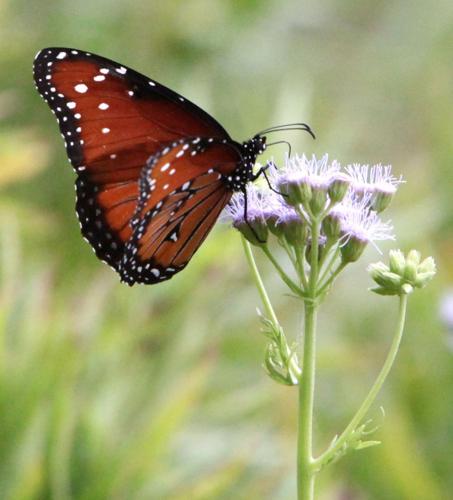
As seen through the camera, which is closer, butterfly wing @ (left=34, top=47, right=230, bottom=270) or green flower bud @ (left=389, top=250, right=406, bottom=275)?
green flower bud @ (left=389, top=250, right=406, bottom=275)

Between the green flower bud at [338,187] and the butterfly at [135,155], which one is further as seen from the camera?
the butterfly at [135,155]

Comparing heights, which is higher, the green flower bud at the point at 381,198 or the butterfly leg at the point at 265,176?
the butterfly leg at the point at 265,176

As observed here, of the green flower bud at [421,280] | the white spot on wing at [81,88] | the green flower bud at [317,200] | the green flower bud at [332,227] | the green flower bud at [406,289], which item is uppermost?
the white spot on wing at [81,88]

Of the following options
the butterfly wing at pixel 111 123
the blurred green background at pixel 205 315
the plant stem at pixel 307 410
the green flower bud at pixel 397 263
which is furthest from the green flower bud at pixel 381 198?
the blurred green background at pixel 205 315

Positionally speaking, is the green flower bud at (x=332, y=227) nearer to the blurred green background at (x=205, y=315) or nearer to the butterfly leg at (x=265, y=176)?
the butterfly leg at (x=265, y=176)

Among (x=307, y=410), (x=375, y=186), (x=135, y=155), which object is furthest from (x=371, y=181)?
(x=135, y=155)

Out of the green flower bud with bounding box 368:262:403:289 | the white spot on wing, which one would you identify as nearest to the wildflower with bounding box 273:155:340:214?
the green flower bud with bounding box 368:262:403:289

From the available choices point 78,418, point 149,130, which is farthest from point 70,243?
point 149,130

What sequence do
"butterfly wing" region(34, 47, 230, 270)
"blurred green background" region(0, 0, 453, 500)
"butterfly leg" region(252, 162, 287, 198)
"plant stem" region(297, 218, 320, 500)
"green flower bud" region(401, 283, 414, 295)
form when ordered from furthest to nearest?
"blurred green background" region(0, 0, 453, 500) → "butterfly wing" region(34, 47, 230, 270) → "butterfly leg" region(252, 162, 287, 198) → "green flower bud" region(401, 283, 414, 295) → "plant stem" region(297, 218, 320, 500)

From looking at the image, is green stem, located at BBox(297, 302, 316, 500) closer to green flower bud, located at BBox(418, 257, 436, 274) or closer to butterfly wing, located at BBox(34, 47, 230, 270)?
green flower bud, located at BBox(418, 257, 436, 274)
